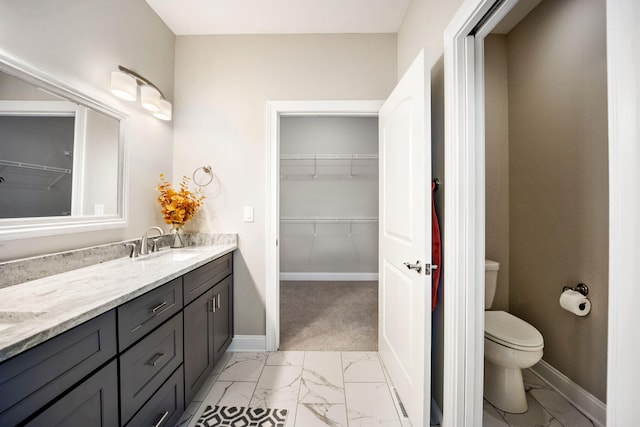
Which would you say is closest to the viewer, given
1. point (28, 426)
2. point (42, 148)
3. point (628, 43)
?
point (628, 43)

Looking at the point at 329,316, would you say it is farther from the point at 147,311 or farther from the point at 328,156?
the point at 328,156

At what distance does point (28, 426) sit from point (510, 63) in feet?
10.5

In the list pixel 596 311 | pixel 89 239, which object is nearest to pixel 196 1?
pixel 89 239

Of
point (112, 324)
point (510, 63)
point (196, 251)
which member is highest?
Result: point (510, 63)

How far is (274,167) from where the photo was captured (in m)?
2.08

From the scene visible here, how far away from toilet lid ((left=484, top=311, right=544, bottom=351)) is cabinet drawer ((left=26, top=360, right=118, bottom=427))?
1820 mm

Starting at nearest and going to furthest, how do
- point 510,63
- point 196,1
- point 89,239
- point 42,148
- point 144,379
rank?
1. point 144,379
2. point 42,148
3. point 89,239
4. point 196,1
5. point 510,63

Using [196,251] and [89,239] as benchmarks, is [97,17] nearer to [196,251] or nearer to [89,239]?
[89,239]

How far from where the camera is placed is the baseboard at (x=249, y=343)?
209cm

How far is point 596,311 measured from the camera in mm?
1413

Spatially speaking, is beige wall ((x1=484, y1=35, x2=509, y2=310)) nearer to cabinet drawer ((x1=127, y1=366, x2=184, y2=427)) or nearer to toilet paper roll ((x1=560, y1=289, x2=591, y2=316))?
toilet paper roll ((x1=560, y1=289, x2=591, y2=316))

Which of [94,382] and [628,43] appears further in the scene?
[94,382]

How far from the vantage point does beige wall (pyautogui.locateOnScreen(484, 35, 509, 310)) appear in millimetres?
2055

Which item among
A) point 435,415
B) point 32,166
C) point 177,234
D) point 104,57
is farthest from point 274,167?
point 435,415
